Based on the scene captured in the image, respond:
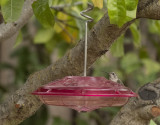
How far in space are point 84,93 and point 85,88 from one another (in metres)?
0.02

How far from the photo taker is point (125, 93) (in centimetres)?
127

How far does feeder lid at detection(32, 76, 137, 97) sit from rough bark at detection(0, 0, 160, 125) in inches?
10.2

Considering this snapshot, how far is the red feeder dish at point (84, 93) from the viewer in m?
1.21

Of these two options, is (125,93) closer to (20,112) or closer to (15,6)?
(15,6)

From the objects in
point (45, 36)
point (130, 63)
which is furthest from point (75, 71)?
point (130, 63)

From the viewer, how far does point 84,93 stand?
1.20 metres

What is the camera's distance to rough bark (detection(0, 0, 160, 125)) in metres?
1.49

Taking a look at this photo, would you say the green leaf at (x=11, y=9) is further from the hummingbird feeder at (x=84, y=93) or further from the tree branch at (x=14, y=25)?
the tree branch at (x=14, y=25)

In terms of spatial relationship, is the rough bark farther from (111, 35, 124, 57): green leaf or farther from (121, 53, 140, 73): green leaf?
(121, 53, 140, 73): green leaf

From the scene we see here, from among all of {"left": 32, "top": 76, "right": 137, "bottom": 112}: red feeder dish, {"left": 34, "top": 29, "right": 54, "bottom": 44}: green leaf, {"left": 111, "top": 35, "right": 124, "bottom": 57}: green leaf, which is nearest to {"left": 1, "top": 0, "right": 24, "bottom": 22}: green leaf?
{"left": 32, "top": 76, "right": 137, "bottom": 112}: red feeder dish

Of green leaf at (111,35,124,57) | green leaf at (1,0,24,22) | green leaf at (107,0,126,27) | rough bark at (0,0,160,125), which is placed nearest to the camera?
green leaf at (107,0,126,27)

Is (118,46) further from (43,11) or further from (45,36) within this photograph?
(45,36)

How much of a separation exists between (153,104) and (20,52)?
2.71 meters

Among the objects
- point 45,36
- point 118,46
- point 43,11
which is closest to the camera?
point 43,11
